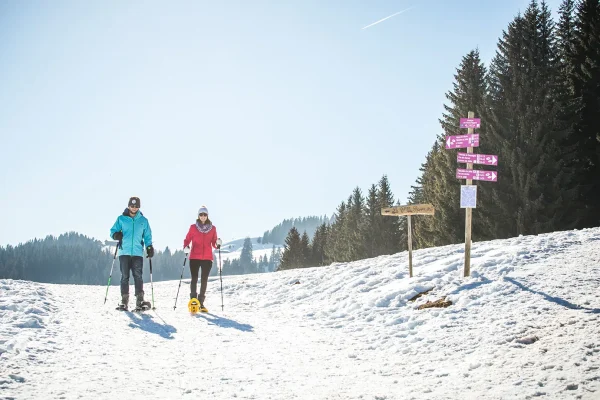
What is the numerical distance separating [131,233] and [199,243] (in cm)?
157

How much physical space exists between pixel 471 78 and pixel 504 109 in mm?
6549

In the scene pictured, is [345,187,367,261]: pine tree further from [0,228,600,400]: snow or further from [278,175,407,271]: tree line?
[0,228,600,400]: snow

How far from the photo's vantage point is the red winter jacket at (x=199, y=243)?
9273 mm

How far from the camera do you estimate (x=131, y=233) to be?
8.69 metres

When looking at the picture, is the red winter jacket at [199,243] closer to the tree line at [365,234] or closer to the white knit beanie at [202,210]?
the white knit beanie at [202,210]

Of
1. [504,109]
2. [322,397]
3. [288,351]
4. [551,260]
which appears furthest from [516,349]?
[504,109]

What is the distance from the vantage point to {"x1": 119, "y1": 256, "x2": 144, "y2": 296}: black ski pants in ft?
27.4

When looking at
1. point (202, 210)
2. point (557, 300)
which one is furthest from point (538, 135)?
point (202, 210)

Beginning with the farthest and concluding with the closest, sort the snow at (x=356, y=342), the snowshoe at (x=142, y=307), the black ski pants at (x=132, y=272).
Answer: the black ski pants at (x=132, y=272) < the snowshoe at (x=142, y=307) < the snow at (x=356, y=342)

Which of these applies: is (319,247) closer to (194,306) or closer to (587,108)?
(587,108)

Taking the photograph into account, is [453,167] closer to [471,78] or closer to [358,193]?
[471,78]

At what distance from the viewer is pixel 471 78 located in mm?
29375

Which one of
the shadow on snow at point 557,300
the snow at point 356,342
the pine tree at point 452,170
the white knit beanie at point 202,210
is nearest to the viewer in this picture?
the snow at point 356,342

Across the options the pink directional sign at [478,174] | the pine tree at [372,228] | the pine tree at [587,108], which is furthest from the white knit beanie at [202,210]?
the pine tree at [372,228]
